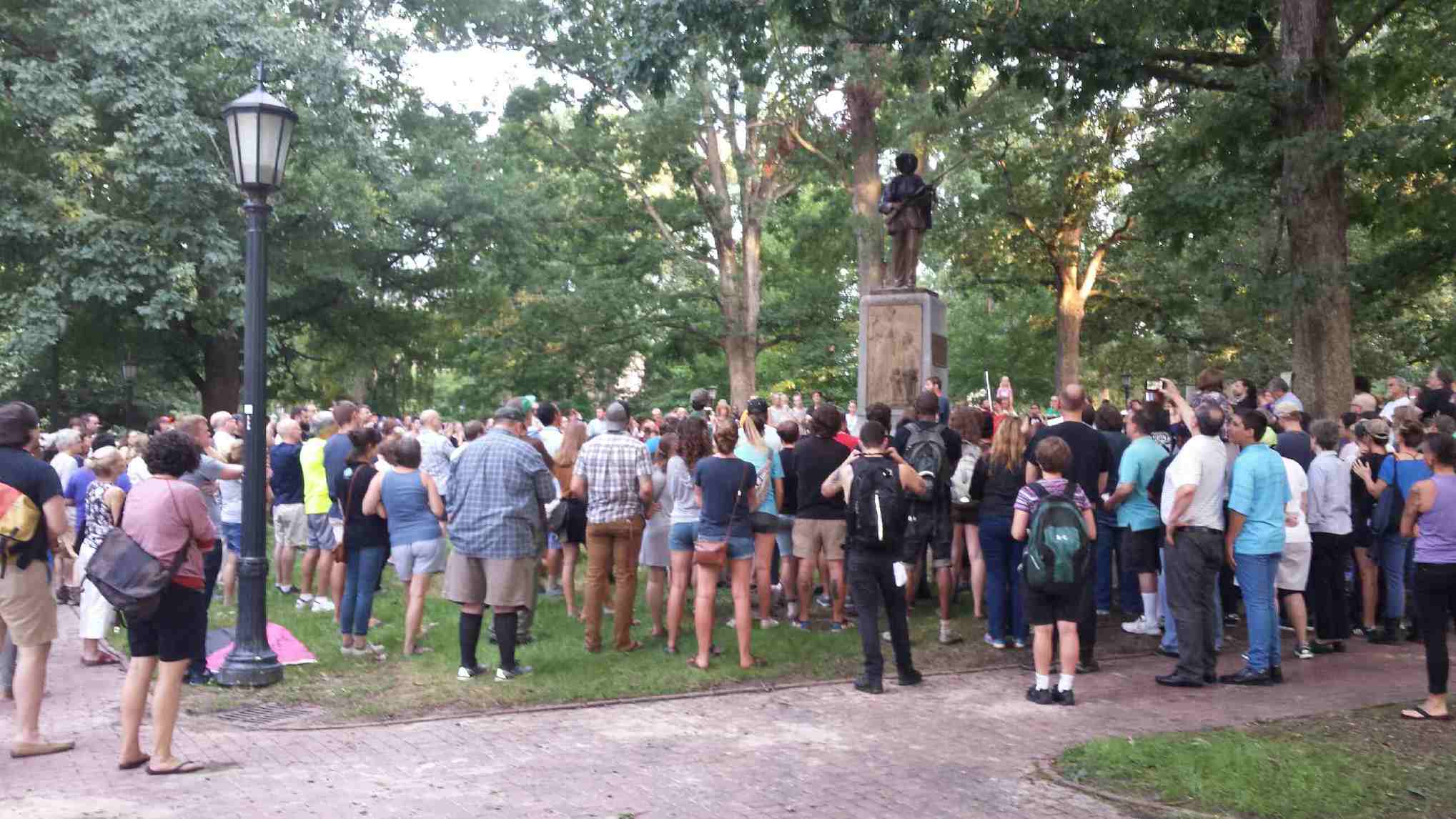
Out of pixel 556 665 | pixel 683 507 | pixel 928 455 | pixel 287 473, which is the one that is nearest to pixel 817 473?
pixel 928 455

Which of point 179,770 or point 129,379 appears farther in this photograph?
point 129,379

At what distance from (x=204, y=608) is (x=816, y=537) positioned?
495 cm

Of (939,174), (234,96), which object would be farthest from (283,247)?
(939,174)

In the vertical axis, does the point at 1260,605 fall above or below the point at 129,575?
below

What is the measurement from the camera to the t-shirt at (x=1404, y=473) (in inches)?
384

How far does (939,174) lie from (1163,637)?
19898 millimetres

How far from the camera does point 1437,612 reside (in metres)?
7.52

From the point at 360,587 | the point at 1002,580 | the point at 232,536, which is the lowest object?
the point at 360,587

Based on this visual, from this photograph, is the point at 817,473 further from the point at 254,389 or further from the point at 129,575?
the point at 129,575

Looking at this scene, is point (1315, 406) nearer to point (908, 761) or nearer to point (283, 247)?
point (908, 761)

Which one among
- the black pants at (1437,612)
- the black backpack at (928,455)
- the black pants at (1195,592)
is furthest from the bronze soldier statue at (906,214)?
the black pants at (1437,612)

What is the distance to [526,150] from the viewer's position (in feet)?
107

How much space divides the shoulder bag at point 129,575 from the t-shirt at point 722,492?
150 inches

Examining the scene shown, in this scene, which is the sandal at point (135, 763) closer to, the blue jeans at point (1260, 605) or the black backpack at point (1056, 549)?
the black backpack at point (1056, 549)
